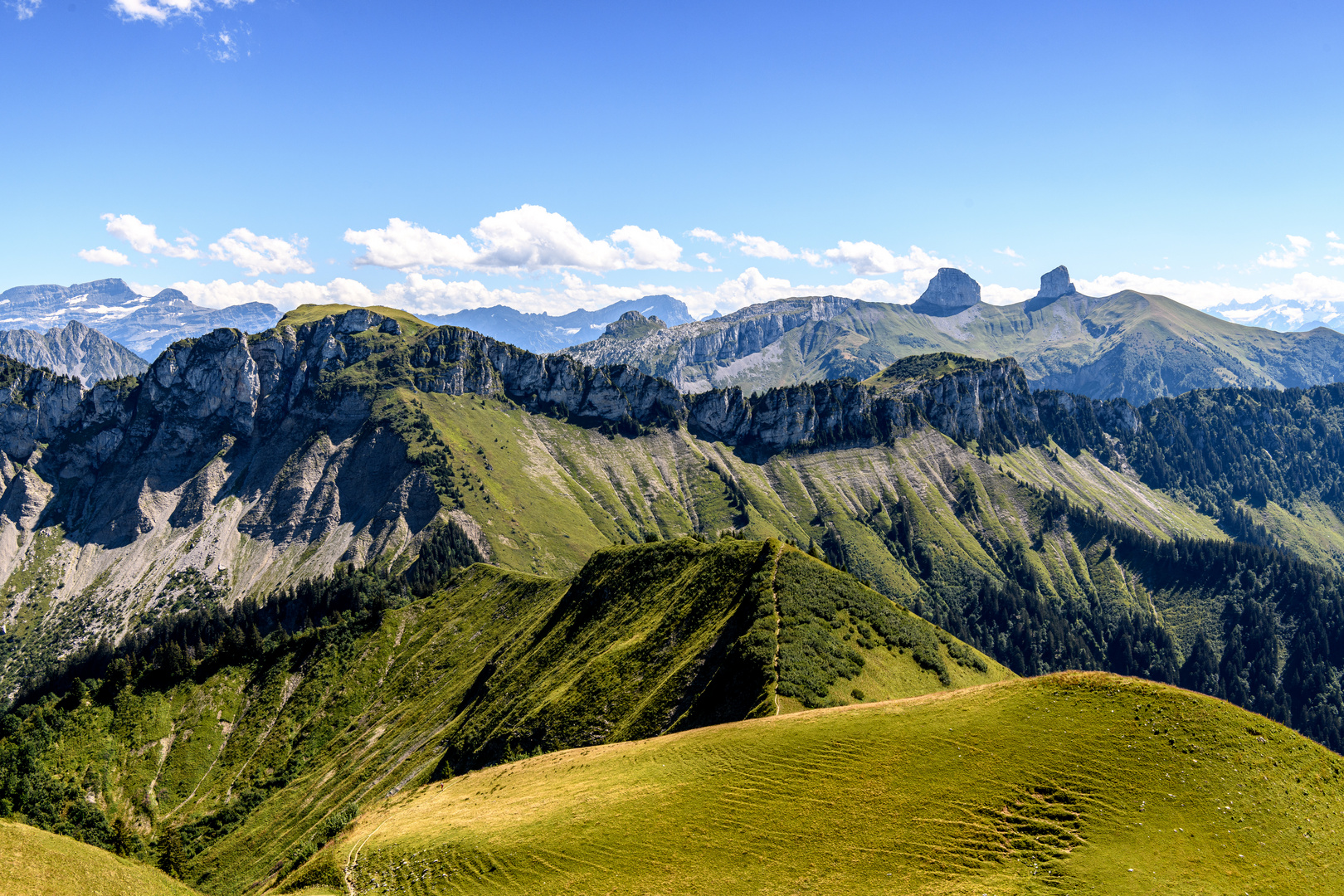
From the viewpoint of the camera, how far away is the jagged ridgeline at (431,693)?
95312 millimetres

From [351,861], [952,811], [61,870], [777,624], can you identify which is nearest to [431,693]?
[351,861]

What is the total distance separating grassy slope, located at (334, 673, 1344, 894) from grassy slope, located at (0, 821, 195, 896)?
17456 millimetres

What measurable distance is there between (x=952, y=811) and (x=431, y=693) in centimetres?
14386

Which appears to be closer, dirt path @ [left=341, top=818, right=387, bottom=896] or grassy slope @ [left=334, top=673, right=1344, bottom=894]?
grassy slope @ [left=334, top=673, right=1344, bottom=894]

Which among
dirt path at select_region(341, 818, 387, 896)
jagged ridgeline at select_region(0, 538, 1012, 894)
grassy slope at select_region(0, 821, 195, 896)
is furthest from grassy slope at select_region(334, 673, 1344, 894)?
jagged ridgeline at select_region(0, 538, 1012, 894)

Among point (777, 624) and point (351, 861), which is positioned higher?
point (777, 624)

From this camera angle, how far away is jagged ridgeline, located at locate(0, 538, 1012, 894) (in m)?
95.3

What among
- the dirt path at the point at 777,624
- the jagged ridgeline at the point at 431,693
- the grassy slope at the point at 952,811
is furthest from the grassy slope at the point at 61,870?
the dirt path at the point at 777,624

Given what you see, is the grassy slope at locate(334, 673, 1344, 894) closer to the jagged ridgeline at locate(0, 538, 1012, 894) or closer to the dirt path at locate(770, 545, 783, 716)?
the dirt path at locate(770, 545, 783, 716)

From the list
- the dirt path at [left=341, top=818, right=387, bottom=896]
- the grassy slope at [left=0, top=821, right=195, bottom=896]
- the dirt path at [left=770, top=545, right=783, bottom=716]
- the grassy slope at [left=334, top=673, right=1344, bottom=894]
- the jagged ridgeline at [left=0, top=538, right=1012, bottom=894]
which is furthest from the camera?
the jagged ridgeline at [left=0, top=538, right=1012, bottom=894]

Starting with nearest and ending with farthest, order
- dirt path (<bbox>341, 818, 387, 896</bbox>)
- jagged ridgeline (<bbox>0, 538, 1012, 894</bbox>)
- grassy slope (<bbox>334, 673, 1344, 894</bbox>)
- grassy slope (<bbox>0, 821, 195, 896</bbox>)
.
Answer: grassy slope (<bbox>334, 673, 1344, 894</bbox>) → grassy slope (<bbox>0, 821, 195, 896</bbox>) → dirt path (<bbox>341, 818, 387, 896</bbox>) → jagged ridgeline (<bbox>0, 538, 1012, 894</bbox>)

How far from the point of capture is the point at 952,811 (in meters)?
49.5

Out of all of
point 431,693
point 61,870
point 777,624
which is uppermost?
point 777,624

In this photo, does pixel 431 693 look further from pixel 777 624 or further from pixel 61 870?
pixel 61 870
